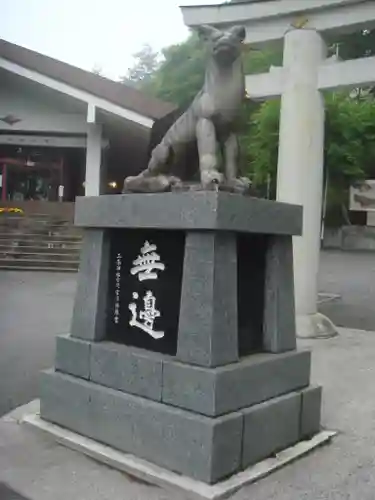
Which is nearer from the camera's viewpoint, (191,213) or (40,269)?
(191,213)

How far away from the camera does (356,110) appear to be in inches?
792

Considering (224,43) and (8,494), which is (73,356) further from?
(224,43)

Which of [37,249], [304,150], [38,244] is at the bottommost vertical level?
[37,249]

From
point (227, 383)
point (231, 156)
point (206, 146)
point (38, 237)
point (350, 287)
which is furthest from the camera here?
point (38, 237)

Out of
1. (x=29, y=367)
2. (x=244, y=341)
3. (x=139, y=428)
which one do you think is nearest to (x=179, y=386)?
(x=139, y=428)

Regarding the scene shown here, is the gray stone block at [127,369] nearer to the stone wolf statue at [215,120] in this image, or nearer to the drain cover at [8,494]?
the drain cover at [8,494]

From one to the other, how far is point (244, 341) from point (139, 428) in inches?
31.9

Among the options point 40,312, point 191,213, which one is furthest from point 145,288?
point 40,312

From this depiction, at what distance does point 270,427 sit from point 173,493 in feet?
2.33

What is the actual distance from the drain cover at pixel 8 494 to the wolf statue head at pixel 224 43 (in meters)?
2.73

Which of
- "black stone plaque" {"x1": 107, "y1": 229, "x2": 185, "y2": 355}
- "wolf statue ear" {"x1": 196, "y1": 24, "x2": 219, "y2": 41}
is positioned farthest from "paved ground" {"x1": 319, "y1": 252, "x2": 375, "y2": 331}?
"wolf statue ear" {"x1": 196, "y1": 24, "x2": 219, "y2": 41}

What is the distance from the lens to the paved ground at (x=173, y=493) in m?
2.77

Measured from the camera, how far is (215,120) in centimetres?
351

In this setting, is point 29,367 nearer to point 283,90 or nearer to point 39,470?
point 39,470
